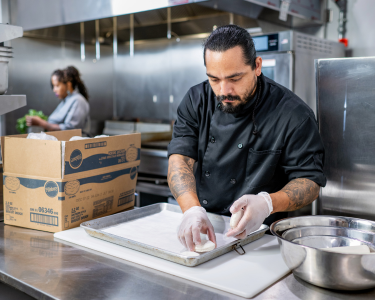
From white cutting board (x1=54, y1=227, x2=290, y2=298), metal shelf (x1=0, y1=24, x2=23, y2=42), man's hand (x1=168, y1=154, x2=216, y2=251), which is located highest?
metal shelf (x1=0, y1=24, x2=23, y2=42)

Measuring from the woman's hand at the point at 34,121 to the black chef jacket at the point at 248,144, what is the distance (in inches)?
90.1

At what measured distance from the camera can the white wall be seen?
117 inches

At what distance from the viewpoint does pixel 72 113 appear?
3.76m

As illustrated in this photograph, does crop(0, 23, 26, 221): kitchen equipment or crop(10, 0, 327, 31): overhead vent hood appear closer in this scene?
crop(0, 23, 26, 221): kitchen equipment

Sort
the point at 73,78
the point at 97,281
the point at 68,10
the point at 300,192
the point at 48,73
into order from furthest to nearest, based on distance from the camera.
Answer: the point at 48,73
the point at 73,78
the point at 68,10
the point at 300,192
the point at 97,281

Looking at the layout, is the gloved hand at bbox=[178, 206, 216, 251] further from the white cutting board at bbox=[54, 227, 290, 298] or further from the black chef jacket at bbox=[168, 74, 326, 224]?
the black chef jacket at bbox=[168, 74, 326, 224]

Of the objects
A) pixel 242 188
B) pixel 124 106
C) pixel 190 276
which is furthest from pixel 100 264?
pixel 124 106

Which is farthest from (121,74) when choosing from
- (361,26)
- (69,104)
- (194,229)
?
(194,229)

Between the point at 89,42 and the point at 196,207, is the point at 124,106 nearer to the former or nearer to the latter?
the point at 89,42

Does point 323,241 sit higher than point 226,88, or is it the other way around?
point 226,88

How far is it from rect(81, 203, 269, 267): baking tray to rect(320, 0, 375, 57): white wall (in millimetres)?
2312

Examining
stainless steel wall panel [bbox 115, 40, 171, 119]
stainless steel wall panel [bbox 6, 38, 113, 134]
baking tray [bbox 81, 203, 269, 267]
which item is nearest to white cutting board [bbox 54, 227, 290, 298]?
baking tray [bbox 81, 203, 269, 267]

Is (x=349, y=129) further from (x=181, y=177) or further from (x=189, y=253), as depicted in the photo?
(x=189, y=253)

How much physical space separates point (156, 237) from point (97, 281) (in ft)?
1.04
